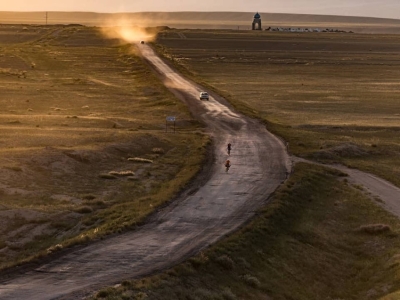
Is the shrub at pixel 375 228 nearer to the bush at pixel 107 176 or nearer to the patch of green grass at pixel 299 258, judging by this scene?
the patch of green grass at pixel 299 258

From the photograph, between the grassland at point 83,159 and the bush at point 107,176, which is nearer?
the grassland at point 83,159

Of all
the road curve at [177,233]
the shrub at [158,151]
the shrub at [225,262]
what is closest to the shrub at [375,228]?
the road curve at [177,233]

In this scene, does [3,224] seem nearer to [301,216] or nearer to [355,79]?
[301,216]

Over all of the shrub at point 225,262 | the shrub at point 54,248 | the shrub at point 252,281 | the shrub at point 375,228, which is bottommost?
the shrub at point 375,228

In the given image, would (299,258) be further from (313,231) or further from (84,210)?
(84,210)

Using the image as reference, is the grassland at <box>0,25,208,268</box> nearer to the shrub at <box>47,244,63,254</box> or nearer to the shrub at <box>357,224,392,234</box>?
the shrub at <box>47,244,63,254</box>

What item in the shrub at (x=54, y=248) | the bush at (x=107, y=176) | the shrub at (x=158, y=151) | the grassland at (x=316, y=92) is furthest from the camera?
the grassland at (x=316, y=92)

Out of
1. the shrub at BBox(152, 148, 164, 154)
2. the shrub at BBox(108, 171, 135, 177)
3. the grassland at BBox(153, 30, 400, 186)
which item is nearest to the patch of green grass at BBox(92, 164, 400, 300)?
the grassland at BBox(153, 30, 400, 186)

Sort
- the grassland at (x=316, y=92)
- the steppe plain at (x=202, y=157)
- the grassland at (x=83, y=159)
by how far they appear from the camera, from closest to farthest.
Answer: the steppe plain at (x=202, y=157) < the grassland at (x=83, y=159) < the grassland at (x=316, y=92)
